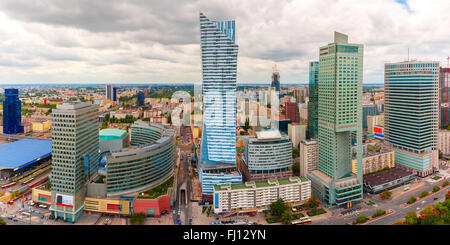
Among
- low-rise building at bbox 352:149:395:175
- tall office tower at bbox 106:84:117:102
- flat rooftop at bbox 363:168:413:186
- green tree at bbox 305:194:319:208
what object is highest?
tall office tower at bbox 106:84:117:102

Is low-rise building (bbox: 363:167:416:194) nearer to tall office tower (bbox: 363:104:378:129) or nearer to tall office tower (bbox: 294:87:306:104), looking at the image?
tall office tower (bbox: 363:104:378:129)

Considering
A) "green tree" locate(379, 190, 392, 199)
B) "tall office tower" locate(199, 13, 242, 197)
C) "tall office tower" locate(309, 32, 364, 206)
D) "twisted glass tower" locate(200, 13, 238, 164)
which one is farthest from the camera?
"twisted glass tower" locate(200, 13, 238, 164)

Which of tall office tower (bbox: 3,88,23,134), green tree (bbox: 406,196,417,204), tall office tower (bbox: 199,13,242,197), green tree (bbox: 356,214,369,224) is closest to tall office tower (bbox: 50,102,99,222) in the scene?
tall office tower (bbox: 199,13,242,197)

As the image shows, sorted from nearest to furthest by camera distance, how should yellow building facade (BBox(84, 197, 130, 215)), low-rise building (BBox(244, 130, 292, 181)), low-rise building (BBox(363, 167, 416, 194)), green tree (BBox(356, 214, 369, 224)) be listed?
green tree (BBox(356, 214, 369, 224))
yellow building facade (BBox(84, 197, 130, 215))
low-rise building (BBox(363, 167, 416, 194))
low-rise building (BBox(244, 130, 292, 181))

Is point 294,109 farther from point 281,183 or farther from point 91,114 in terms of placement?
point 91,114

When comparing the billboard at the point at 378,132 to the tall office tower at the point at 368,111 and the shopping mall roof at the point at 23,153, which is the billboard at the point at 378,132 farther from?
the shopping mall roof at the point at 23,153

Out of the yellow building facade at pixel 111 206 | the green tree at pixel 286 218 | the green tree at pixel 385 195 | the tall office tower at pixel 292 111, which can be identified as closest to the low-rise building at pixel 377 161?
the green tree at pixel 385 195
